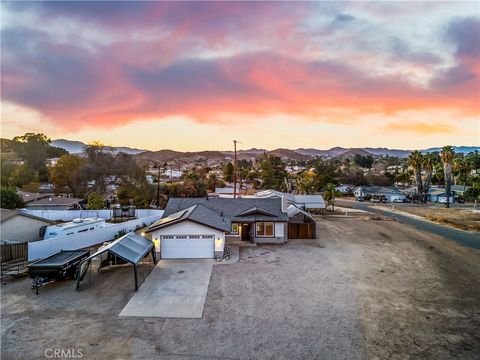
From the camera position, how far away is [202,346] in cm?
1049

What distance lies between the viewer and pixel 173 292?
1513 cm

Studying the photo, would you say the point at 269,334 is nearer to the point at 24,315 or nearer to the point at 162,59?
the point at 24,315

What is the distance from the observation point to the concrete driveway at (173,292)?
13.1m

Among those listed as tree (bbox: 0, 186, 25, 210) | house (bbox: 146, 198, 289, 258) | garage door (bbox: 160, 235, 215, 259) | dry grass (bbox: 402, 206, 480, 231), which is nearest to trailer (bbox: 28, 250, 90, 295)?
house (bbox: 146, 198, 289, 258)

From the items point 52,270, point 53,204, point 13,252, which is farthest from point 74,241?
point 53,204

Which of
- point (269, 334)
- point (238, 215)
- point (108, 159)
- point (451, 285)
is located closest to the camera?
point (269, 334)

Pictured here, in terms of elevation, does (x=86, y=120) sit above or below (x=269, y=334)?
above

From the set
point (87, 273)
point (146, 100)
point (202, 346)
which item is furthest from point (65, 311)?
point (146, 100)

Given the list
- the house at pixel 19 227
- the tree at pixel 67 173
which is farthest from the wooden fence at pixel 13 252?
the tree at pixel 67 173

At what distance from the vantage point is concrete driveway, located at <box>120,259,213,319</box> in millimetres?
13062

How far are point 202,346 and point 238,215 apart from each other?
15.9 metres

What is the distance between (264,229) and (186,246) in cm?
778

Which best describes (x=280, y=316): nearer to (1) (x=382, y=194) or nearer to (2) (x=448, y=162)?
(2) (x=448, y=162)

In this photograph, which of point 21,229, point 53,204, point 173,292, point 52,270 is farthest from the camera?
point 53,204
